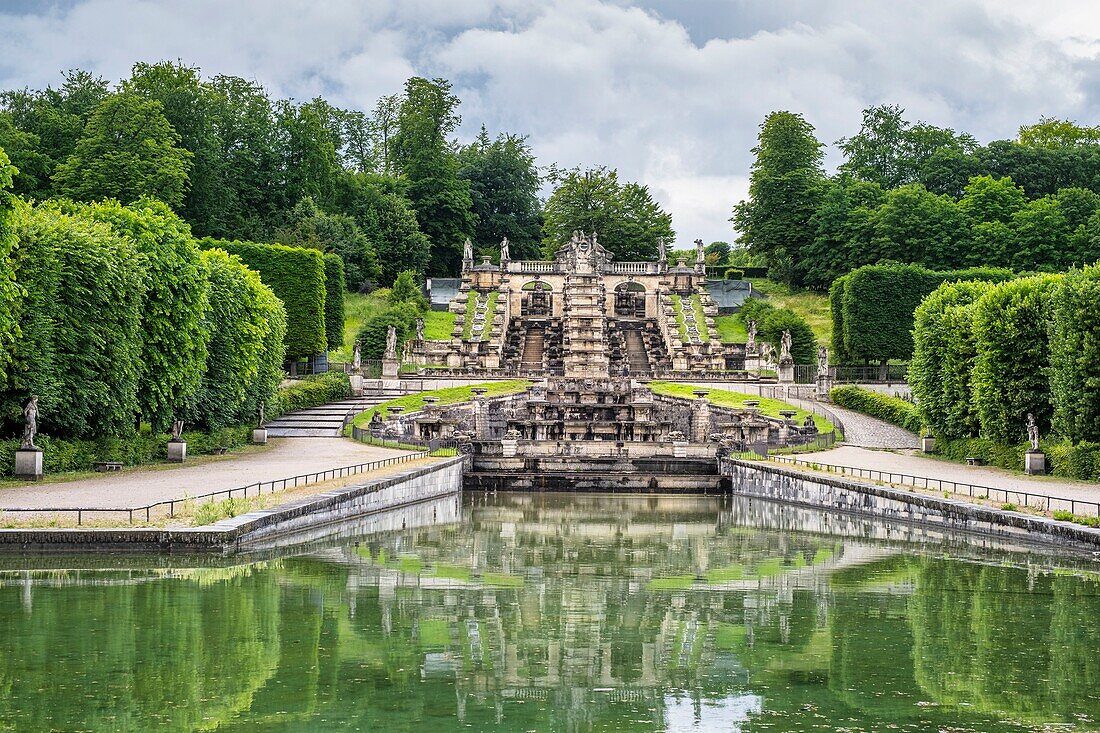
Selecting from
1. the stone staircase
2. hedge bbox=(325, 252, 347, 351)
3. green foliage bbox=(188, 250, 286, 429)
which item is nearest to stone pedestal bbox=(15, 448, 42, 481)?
green foliage bbox=(188, 250, 286, 429)

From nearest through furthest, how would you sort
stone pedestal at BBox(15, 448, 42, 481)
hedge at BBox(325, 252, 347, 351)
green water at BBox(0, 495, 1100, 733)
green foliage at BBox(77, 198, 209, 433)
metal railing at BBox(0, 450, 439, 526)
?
1. green water at BBox(0, 495, 1100, 733)
2. metal railing at BBox(0, 450, 439, 526)
3. stone pedestal at BBox(15, 448, 42, 481)
4. green foliage at BBox(77, 198, 209, 433)
5. hedge at BBox(325, 252, 347, 351)

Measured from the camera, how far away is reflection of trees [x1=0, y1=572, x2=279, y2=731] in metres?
13.5

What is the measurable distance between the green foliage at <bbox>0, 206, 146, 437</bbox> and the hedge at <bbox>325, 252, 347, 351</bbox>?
34278 millimetres

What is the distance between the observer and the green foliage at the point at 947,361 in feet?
151

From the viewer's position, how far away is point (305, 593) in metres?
21.0

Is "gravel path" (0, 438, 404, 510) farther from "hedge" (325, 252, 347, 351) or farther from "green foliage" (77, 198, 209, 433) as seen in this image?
"hedge" (325, 252, 347, 351)

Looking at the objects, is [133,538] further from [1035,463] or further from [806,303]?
[806,303]

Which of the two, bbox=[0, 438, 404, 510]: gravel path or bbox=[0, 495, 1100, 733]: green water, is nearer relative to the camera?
bbox=[0, 495, 1100, 733]: green water

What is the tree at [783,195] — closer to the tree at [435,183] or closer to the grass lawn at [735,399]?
the tree at [435,183]

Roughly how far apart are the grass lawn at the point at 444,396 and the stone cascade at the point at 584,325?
7.29m

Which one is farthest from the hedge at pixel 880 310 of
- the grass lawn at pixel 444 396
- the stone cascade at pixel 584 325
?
the grass lawn at pixel 444 396

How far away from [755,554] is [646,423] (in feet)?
85.0

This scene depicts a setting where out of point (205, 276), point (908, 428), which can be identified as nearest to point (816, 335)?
point (908, 428)

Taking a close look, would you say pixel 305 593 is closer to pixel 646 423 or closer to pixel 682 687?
pixel 682 687
